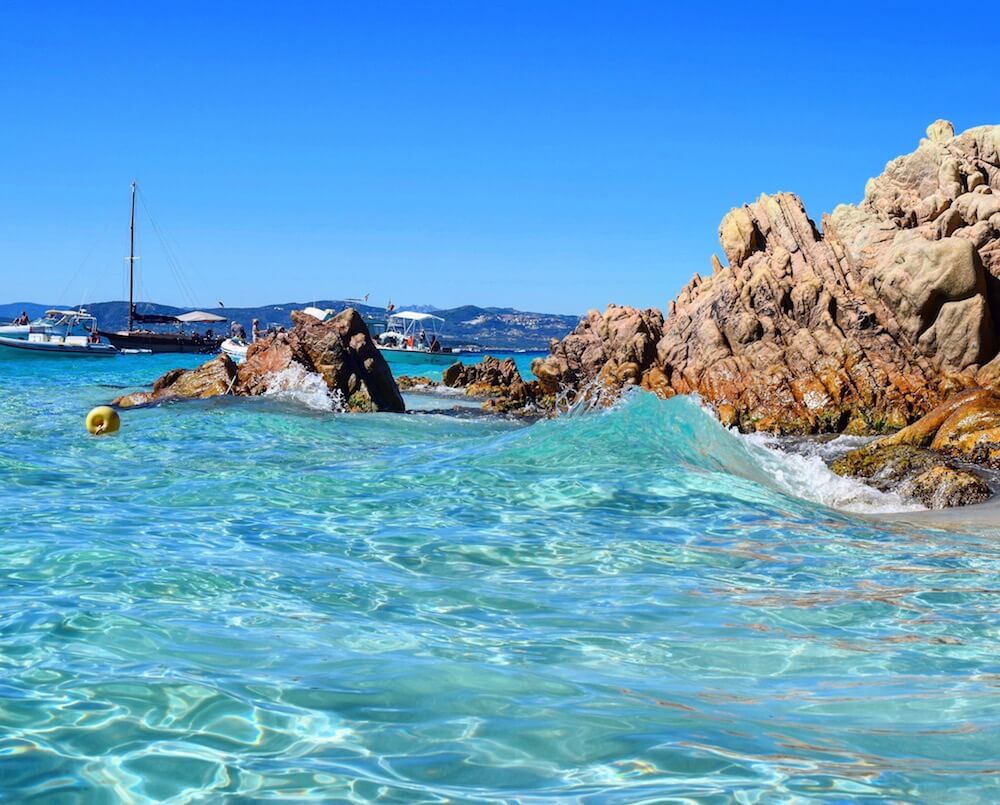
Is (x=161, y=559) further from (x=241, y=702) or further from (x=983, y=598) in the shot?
(x=983, y=598)

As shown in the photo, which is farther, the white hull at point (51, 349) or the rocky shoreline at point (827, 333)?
the white hull at point (51, 349)

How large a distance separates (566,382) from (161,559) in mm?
26289

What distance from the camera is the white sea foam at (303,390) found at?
2473 centimetres

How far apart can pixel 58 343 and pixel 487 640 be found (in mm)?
66314

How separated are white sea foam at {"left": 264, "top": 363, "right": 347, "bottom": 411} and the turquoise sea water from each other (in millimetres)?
11399

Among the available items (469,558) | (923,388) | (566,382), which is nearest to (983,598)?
(469,558)

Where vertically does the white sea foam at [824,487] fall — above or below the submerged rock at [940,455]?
below

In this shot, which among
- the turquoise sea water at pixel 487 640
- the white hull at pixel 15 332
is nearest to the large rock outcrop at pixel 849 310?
the turquoise sea water at pixel 487 640

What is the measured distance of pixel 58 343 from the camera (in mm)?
66000

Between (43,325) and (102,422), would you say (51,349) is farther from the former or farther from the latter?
(102,422)

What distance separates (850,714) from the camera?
4.84 metres

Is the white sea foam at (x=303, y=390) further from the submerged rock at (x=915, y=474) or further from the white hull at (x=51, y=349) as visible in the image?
the white hull at (x=51, y=349)

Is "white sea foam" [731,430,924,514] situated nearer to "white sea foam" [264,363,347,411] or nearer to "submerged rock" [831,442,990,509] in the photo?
"submerged rock" [831,442,990,509]

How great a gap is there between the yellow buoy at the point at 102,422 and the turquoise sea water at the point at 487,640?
17.6 feet
